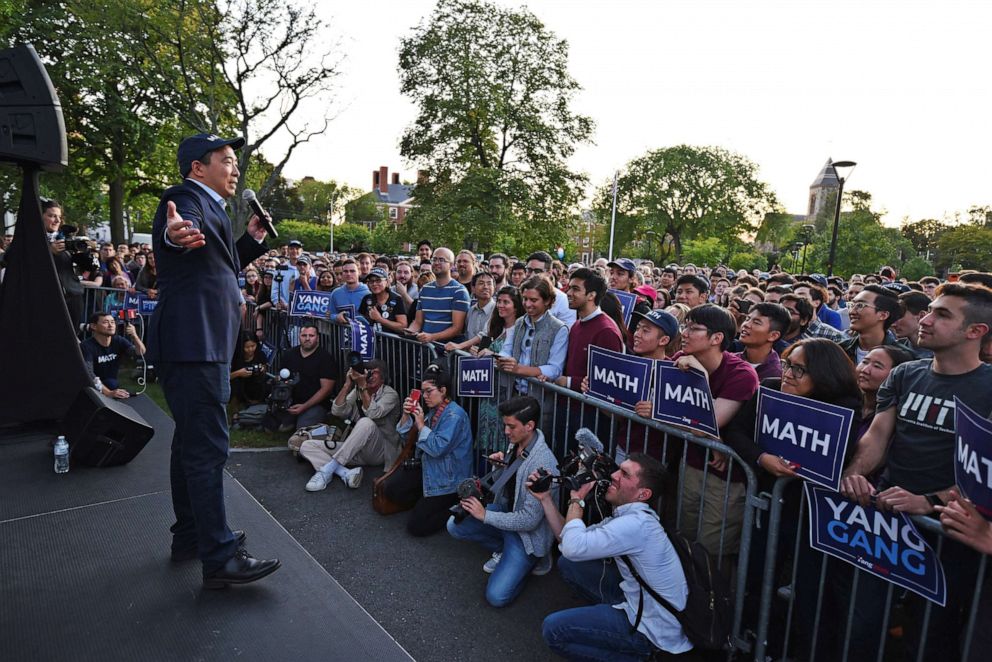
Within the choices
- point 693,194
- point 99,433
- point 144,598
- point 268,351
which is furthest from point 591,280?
point 693,194

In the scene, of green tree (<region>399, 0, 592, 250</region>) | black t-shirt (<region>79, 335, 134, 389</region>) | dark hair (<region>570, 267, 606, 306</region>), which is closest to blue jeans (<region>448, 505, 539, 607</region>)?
dark hair (<region>570, 267, 606, 306</region>)

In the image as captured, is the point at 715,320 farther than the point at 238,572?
Yes

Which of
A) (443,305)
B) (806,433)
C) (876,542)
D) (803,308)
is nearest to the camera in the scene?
(876,542)

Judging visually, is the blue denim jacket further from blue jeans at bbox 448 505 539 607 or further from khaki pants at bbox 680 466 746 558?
khaki pants at bbox 680 466 746 558

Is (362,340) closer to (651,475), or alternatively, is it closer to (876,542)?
(651,475)

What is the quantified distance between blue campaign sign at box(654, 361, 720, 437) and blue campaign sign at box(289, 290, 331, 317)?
5045mm

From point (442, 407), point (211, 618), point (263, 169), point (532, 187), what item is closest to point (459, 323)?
point (442, 407)

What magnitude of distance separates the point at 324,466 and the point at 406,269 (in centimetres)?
355

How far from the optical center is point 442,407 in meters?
4.64

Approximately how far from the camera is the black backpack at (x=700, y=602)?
272 centimetres

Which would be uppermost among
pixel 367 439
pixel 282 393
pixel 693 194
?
pixel 693 194

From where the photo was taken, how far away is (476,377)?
183 inches

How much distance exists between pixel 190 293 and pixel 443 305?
3.67m

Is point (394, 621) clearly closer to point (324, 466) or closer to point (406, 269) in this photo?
point (324, 466)
